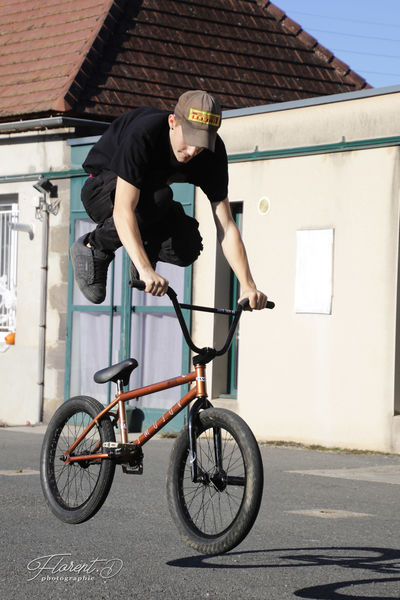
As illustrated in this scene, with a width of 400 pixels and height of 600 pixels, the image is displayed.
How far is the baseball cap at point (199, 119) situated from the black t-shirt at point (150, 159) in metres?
0.22

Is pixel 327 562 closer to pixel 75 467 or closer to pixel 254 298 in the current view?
pixel 75 467

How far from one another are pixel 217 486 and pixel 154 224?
4.57ft

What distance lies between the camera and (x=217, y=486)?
530 cm

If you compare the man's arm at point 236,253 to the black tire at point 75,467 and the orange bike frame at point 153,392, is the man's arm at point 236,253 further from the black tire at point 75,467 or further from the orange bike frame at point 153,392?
the black tire at point 75,467

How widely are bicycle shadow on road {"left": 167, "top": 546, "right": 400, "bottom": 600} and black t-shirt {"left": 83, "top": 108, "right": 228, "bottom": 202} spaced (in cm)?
234

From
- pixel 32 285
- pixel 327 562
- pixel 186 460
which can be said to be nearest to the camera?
pixel 186 460

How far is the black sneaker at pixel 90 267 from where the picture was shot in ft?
20.5

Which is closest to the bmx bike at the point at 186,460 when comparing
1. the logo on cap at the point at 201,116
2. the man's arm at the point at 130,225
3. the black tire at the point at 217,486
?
the black tire at the point at 217,486

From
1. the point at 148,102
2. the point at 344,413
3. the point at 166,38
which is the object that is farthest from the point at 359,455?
the point at 166,38

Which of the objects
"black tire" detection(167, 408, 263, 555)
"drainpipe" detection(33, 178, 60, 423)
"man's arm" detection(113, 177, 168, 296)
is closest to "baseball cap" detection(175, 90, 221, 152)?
"man's arm" detection(113, 177, 168, 296)

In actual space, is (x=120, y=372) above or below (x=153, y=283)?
below

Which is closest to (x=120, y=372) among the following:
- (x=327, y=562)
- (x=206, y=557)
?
(x=327, y=562)

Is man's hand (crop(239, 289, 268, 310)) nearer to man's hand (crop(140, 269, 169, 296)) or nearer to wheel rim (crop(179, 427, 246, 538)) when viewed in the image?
man's hand (crop(140, 269, 169, 296))

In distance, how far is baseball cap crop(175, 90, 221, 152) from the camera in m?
5.29
